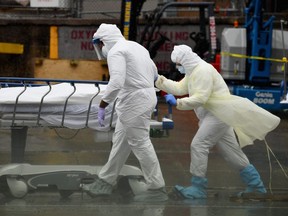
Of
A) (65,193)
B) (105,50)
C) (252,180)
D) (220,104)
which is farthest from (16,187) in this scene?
(252,180)

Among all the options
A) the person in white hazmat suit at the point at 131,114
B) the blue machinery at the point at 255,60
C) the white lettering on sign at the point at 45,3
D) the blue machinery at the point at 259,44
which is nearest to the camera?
the person in white hazmat suit at the point at 131,114

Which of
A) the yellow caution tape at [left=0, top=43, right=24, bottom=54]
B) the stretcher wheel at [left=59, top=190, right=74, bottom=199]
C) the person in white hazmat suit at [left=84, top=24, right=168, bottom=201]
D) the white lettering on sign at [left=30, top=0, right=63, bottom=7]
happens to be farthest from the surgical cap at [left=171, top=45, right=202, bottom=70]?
the white lettering on sign at [left=30, top=0, right=63, bottom=7]

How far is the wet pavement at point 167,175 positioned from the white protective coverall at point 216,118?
0.48 metres

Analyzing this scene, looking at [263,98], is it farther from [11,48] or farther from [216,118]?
[216,118]

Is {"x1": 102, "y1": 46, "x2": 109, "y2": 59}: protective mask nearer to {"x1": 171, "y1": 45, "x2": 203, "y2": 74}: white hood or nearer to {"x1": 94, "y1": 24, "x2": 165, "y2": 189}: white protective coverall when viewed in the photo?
{"x1": 94, "y1": 24, "x2": 165, "y2": 189}: white protective coverall

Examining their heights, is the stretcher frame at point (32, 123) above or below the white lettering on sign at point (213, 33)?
below

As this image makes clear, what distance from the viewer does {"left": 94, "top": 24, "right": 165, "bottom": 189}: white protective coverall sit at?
318 inches

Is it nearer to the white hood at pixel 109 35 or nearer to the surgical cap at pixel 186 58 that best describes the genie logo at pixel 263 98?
the surgical cap at pixel 186 58

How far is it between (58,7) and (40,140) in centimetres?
863

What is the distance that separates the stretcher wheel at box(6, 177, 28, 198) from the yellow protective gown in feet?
5.87

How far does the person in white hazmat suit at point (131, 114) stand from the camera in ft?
26.5

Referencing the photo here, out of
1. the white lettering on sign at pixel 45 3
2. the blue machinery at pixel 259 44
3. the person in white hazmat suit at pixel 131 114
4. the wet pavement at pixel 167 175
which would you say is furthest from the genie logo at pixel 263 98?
the person in white hazmat suit at pixel 131 114

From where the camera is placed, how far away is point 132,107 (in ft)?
26.5

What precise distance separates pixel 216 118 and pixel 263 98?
24.5 ft
